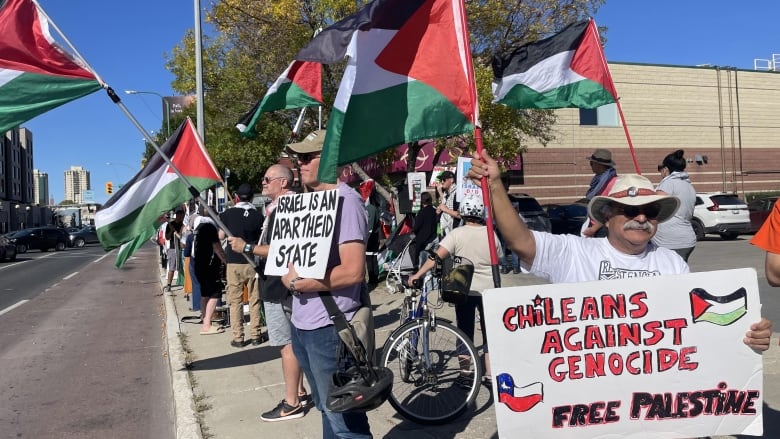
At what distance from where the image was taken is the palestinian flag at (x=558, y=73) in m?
6.61

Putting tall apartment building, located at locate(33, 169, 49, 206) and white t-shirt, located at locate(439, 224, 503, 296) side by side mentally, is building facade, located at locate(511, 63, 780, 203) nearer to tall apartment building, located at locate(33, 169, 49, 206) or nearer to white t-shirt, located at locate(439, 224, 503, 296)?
white t-shirt, located at locate(439, 224, 503, 296)

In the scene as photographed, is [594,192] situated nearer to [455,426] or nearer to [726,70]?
[455,426]

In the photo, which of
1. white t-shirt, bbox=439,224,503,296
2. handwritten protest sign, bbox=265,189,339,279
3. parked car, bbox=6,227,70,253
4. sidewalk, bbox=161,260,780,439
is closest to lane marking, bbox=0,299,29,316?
sidewalk, bbox=161,260,780,439

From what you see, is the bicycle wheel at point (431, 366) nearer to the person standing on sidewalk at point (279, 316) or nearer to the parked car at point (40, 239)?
the person standing on sidewalk at point (279, 316)

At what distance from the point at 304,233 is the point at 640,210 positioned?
65.5 inches

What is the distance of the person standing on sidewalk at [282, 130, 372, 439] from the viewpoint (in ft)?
10.9

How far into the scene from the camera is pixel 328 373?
11.2ft

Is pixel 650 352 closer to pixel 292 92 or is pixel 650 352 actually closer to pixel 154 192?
pixel 154 192

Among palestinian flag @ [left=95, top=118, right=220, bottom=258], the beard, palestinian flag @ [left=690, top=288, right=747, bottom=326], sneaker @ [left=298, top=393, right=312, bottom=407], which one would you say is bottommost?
sneaker @ [left=298, top=393, right=312, bottom=407]

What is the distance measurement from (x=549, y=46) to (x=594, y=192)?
5.71 feet

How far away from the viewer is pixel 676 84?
3484cm

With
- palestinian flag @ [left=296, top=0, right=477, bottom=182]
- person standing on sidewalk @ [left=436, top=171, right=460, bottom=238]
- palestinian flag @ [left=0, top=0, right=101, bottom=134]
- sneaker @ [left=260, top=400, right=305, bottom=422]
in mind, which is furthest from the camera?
person standing on sidewalk @ [left=436, top=171, right=460, bottom=238]

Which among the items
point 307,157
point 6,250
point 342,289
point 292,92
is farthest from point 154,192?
point 6,250

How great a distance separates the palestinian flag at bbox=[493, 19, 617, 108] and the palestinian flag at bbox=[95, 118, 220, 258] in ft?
9.77
